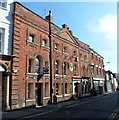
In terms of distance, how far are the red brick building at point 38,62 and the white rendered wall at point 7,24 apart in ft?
1.57

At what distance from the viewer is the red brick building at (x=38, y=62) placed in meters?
14.5

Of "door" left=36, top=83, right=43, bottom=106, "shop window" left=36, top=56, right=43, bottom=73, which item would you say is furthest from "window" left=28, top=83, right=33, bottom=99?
"shop window" left=36, top=56, right=43, bottom=73

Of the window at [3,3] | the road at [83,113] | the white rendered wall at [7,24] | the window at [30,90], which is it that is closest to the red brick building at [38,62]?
the window at [30,90]

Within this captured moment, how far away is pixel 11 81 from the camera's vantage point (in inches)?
527

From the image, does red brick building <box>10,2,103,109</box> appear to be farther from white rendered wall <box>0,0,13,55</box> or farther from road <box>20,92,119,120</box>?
road <box>20,92,119,120</box>

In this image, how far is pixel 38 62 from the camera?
18234 mm

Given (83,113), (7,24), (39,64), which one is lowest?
(83,113)

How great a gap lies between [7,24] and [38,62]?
19.9ft

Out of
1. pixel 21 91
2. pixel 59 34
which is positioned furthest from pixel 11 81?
pixel 59 34

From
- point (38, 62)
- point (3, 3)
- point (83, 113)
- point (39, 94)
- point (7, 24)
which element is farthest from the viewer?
point (38, 62)

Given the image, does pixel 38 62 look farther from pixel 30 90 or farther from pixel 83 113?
pixel 83 113

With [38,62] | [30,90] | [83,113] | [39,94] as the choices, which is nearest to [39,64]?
[38,62]

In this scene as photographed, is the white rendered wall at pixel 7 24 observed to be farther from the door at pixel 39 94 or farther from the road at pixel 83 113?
the road at pixel 83 113

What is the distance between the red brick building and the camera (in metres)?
14.5
